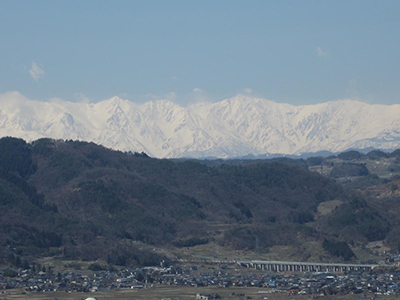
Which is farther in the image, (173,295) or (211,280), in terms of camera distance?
(211,280)

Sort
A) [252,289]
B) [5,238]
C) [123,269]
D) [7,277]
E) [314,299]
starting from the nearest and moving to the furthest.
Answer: [314,299] < [252,289] < [7,277] < [123,269] < [5,238]

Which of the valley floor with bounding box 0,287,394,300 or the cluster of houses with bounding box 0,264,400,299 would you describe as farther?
the cluster of houses with bounding box 0,264,400,299

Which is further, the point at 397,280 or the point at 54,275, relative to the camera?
the point at 54,275

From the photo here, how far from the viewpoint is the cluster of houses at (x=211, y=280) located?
13712cm

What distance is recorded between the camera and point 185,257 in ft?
637

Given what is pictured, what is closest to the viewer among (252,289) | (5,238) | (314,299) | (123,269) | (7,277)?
(314,299)

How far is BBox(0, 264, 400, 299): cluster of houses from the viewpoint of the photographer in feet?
450

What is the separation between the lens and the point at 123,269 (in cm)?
17375

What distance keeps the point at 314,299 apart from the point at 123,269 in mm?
59414

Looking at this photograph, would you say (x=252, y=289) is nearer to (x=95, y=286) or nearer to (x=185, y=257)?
(x=95, y=286)

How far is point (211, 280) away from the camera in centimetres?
15175

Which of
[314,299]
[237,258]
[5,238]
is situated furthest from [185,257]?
[314,299]

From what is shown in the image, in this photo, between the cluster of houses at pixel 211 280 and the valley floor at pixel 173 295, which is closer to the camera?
the valley floor at pixel 173 295

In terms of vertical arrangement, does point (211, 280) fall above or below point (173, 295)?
above
